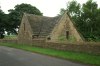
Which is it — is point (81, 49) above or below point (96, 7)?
below

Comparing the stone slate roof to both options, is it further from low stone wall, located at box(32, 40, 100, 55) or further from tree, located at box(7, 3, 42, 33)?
tree, located at box(7, 3, 42, 33)

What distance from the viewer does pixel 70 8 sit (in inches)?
2825

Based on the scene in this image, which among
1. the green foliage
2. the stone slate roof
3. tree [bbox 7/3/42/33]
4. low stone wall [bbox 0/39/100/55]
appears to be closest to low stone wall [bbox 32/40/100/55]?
low stone wall [bbox 0/39/100/55]

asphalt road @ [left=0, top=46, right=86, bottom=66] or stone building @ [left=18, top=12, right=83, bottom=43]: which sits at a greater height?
stone building @ [left=18, top=12, right=83, bottom=43]

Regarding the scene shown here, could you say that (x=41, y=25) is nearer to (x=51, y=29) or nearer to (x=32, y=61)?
(x=51, y=29)

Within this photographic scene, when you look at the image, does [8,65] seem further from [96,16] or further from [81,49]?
[96,16]

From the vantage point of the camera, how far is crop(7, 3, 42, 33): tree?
6738 cm

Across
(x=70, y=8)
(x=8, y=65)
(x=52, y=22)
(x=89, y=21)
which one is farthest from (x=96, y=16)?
(x=8, y=65)

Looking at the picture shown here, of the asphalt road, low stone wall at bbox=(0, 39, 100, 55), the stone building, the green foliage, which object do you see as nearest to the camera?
the asphalt road

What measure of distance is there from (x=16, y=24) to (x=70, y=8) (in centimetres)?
2164

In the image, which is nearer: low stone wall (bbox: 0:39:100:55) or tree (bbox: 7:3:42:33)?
low stone wall (bbox: 0:39:100:55)

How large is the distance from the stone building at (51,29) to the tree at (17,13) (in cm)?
2287

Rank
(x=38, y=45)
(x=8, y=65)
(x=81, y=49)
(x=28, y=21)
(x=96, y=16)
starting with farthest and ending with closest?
1. (x=96, y=16)
2. (x=28, y=21)
3. (x=38, y=45)
4. (x=81, y=49)
5. (x=8, y=65)

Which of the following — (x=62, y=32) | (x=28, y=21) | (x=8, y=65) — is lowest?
(x=8, y=65)
